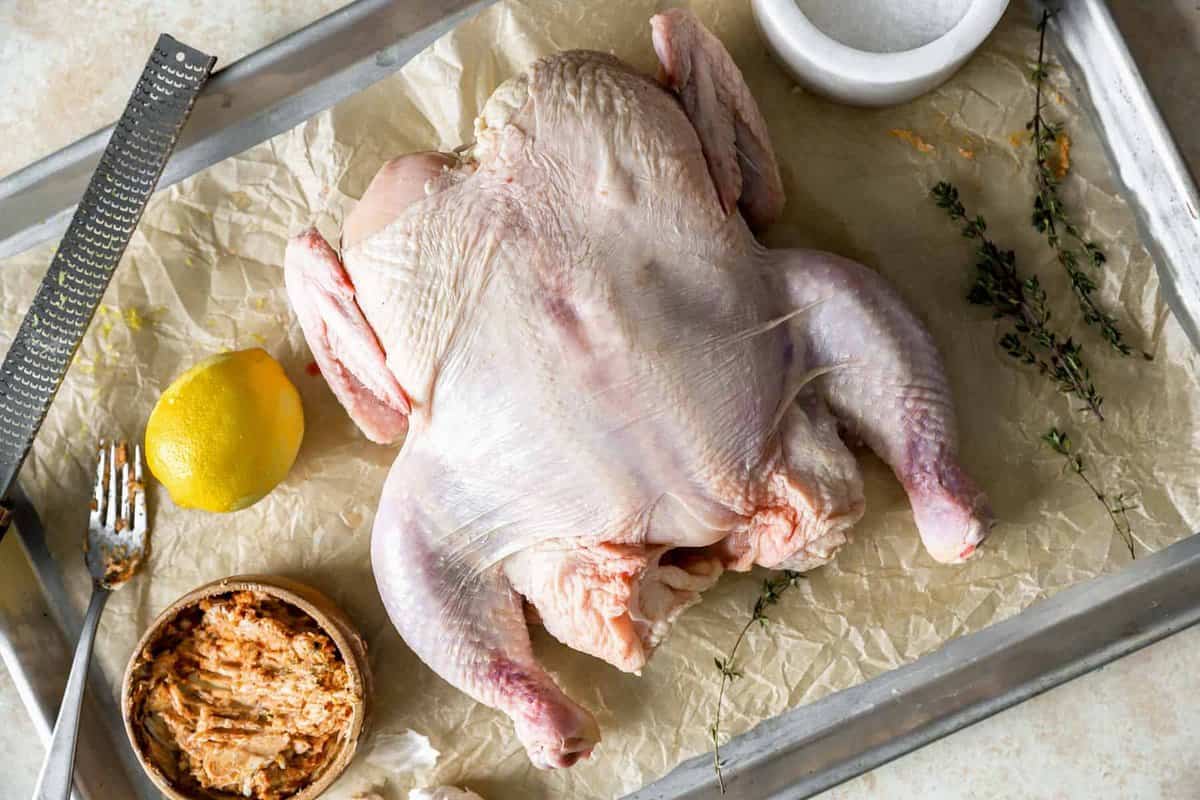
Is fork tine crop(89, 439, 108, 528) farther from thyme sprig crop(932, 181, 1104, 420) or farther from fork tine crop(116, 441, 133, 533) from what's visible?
thyme sprig crop(932, 181, 1104, 420)

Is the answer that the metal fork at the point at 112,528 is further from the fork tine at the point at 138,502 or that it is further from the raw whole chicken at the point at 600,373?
the raw whole chicken at the point at 600,373

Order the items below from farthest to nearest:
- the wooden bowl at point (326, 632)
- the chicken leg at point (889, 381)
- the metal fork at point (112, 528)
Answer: the metal fork at point (112, 528) < the wooden bowl at point (326, 632) < the chicken leg at point (889, 381)

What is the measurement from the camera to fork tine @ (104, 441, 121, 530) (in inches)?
80.2

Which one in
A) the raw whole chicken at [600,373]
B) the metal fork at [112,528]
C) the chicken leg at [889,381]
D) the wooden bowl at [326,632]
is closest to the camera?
the raw whole chicken at [600,373]

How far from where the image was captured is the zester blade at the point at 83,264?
1.93m

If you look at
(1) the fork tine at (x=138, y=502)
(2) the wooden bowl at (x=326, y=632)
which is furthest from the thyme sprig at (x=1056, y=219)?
(1) the fork tine at (x=138, y=502)

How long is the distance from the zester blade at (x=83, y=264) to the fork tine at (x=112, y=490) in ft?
0.48

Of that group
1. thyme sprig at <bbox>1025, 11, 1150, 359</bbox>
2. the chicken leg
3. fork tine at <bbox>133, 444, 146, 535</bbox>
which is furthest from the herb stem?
fork tine at <bbox>133, 444, 146, 535</bbox>

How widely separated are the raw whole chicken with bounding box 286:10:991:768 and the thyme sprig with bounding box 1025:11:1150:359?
39 cm

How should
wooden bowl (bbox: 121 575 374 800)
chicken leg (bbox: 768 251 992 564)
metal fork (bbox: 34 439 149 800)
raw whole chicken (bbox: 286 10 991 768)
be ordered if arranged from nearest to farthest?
raw whole chicken (bbox: 286 10 991 768) → chicken leg (bbox: 768 251 992 564) → wooden bowl (bbox: 121 575 374 800) → metal fork (bbox: 34 439 149 800)

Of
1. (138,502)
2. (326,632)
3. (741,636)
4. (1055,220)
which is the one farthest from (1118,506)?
Result: (138,502)

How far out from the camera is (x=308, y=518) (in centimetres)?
205

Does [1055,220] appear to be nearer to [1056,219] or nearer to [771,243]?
[1056,219]

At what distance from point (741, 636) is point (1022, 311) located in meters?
0.81
